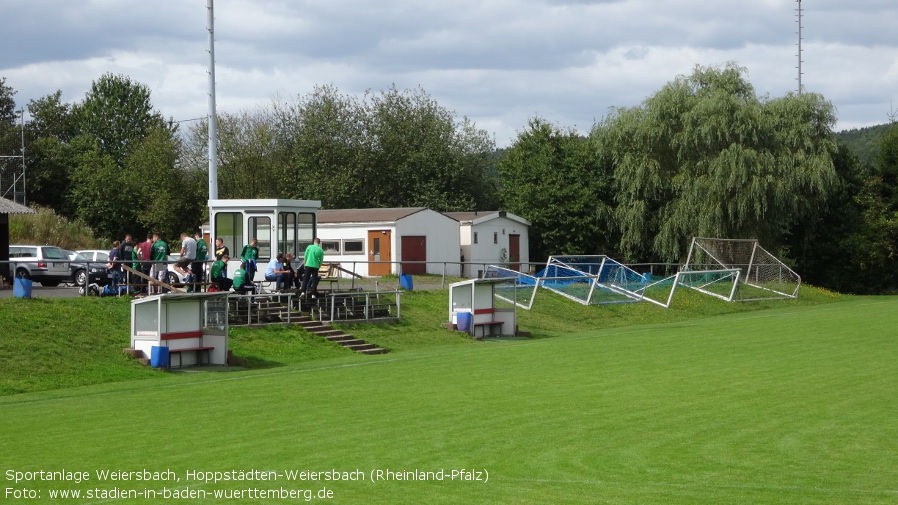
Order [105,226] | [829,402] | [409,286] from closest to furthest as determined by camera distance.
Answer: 1. [829,402]
2. [409,286]
3. [105,226]

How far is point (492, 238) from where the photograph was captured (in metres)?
58.8

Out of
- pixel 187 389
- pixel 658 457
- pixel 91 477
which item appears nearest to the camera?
pixel 91 477

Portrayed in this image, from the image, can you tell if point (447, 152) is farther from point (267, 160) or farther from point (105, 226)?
point (105, 226)

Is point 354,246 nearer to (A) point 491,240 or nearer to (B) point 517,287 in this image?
(A) point 491,240

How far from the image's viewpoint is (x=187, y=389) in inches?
795

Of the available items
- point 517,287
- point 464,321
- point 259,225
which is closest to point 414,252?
point 517,287

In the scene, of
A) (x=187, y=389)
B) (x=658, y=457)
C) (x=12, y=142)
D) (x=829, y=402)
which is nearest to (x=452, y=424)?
(x=658, y=457)

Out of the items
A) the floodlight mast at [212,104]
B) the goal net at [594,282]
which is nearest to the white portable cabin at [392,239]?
the goal net at [594,282]

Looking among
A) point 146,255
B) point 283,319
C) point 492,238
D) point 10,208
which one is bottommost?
point 283,319

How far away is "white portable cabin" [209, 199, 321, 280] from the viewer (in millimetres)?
32281

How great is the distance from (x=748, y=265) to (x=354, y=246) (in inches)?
793

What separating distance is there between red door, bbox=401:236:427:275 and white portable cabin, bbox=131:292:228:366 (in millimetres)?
Result: 27935

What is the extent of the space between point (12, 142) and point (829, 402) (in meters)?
72.2

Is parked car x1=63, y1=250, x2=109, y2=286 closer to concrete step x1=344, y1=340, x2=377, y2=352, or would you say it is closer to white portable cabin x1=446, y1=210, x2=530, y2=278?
concrete step x1=344, y1=340, x2=377, y2=352
